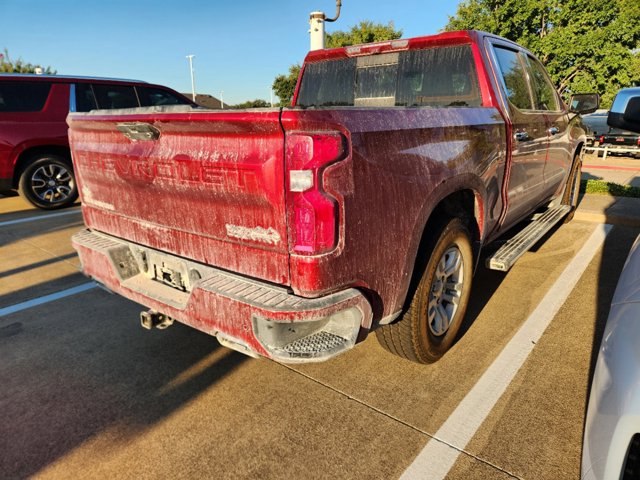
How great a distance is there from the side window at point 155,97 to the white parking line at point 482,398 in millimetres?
7408

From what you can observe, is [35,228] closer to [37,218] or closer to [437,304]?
[37,218]

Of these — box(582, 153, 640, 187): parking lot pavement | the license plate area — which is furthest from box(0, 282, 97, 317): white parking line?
box(582, 153, 640, 187): parking lot pavement

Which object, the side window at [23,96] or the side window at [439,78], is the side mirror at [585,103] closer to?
the side window at [439,78]

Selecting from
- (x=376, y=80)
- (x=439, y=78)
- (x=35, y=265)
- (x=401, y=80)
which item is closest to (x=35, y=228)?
(x=35, y=265)

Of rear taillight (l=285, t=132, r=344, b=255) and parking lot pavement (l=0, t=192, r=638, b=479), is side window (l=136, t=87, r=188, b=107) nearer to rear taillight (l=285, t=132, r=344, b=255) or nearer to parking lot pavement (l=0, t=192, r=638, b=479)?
parking lot pavement (l=0, t=192, r=638, b=479)

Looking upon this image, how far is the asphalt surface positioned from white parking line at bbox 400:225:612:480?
3 centimetres

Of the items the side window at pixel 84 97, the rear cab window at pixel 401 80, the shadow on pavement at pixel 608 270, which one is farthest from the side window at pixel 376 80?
the side window at pixel 84 97

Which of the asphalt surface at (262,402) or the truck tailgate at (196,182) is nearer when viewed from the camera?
the truck tailgate at (196,182)

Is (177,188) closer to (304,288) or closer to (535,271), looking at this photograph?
(304,288)

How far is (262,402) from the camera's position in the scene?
95.3 inches

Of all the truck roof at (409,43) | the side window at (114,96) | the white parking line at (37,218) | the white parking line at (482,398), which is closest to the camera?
the white parking line at (482,398)

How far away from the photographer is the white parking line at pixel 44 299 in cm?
362

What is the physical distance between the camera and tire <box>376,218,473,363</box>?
241cm

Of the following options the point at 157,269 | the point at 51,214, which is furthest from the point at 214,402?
the point at 51,214
